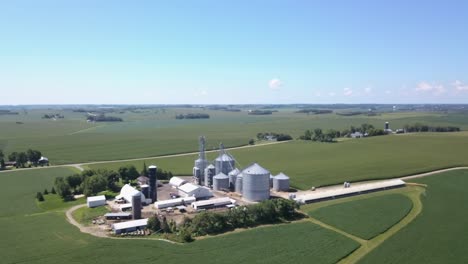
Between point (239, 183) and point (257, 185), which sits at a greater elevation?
point (257, 185)

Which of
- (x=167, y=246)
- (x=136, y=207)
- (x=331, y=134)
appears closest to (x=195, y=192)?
(x=136, y=207)

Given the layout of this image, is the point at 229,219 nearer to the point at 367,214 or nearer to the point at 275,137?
the point at 367,214

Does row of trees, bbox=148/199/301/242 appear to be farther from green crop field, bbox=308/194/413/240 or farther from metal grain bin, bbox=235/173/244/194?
metal grain bin, bbox=235/173/244/194

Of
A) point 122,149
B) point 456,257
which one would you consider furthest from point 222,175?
point 122,149

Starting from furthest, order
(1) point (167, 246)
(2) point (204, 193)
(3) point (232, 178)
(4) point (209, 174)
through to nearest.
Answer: (4) point (209, 174) → (3) point (232, 178) → (2) point (204, 193) → (1) point (167, 246)

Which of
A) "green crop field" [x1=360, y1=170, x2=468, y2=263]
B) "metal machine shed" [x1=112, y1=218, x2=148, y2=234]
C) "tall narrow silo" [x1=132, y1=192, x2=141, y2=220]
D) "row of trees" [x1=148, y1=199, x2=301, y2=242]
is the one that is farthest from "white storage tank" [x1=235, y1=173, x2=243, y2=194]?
"green crop field" [x1=360, y1=170, x2=468, y2=263]

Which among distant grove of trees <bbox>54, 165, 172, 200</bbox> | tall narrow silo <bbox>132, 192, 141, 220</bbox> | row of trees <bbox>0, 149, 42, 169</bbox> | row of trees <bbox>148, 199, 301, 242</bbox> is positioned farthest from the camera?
row of trees <bbox>0, 149, 42, 169</bbox>

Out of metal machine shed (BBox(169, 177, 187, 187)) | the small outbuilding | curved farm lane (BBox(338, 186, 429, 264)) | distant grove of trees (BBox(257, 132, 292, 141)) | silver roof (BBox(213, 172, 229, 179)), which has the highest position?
distant grove of trees (BBox(257, 132, 292, 141))

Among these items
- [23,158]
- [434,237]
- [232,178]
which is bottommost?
[434,237]
